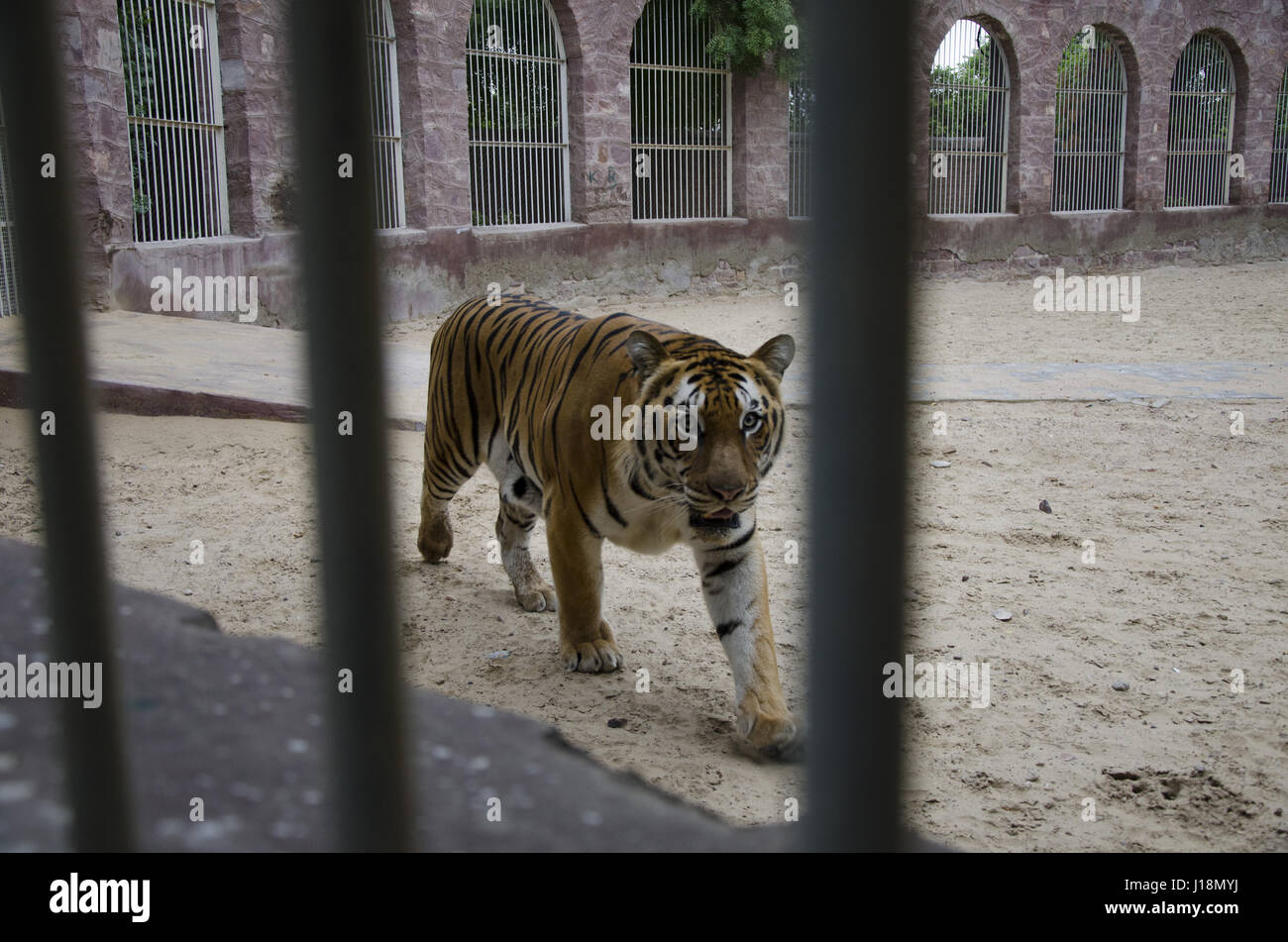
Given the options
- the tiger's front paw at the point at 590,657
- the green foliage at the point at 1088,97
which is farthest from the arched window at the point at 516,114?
the tiger's front paw at the point at 590,657

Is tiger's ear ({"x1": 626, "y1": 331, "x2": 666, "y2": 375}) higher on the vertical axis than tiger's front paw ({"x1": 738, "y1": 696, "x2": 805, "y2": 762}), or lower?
→ higher

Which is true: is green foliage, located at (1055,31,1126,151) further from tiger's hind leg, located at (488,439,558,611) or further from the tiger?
the tiger

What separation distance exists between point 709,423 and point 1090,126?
17.6 m

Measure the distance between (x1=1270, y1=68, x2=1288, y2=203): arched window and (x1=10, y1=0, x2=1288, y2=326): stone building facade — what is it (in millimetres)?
710

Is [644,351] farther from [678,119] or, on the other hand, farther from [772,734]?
[678,119]

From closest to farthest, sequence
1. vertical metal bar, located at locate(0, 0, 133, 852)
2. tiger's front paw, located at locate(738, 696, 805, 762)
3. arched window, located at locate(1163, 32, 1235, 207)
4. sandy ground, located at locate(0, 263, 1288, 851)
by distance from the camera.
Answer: vertical metal bar, located at locate(0, 0, 133, 852), sandy ground, located at locate(0, 263, 1288, 851), tiger's front paw, located at locate(738, 696, 805, 762), arched window, located at locate(1163, 32, 1235, 207)

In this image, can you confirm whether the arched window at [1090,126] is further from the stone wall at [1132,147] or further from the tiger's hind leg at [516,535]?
the tiger's hind leg at [516,535]

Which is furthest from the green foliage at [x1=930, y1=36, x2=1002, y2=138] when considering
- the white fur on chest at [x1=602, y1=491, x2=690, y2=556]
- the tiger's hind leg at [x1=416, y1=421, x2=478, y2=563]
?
the white fur on chest at [x1=602, y1=491, x2=690, y2=556]

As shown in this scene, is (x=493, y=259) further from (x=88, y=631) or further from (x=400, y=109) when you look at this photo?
(x=88, y=631)

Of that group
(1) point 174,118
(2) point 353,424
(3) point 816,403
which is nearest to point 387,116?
(1) point 174,118

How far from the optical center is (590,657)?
3363mm

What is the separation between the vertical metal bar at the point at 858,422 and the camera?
0.80m

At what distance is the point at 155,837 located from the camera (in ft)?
5.14

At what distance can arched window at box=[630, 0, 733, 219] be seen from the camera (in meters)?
14.6
